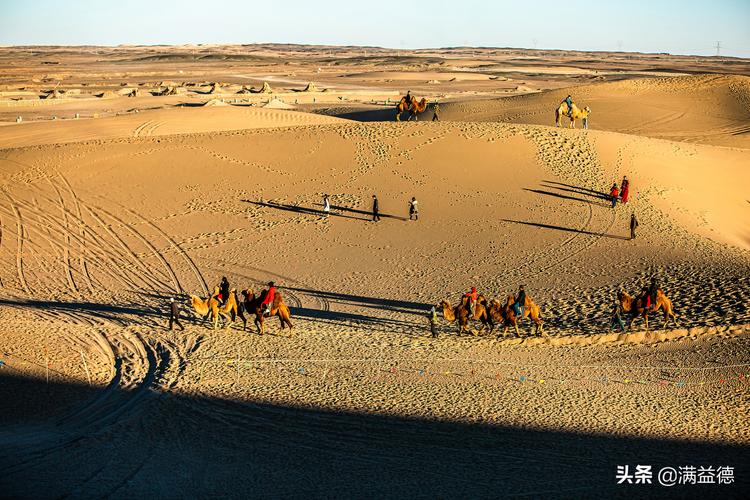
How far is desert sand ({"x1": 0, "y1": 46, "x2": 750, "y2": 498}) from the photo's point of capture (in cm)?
1331

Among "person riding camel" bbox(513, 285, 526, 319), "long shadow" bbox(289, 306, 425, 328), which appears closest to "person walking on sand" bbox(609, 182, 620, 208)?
"person riding camel" bbox(513, 285, 526, 319)

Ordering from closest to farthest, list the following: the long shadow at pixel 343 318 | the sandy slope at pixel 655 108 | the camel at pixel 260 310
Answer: the camel at pixel 260 310 → the long shadow at pixel 343 318 → the sandy slope at pixel 655 108

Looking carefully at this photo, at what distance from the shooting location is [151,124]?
46656 mm

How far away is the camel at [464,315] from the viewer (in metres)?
19.4

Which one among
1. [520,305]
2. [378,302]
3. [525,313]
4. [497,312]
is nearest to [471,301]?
[497,312]

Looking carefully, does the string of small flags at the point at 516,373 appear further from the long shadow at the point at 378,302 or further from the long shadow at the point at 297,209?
the long shadow at the point at 297,209

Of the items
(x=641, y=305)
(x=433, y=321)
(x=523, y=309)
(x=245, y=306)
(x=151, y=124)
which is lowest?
(x=245, y=306)

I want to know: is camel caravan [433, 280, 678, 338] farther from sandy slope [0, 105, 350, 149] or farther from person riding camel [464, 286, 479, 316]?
sandy slope [0, 105, 350, 149]

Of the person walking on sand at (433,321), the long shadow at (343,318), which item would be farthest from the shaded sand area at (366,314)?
the person walking on sand at (433,321)

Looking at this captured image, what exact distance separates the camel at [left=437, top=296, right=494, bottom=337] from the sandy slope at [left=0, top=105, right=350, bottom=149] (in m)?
28.5

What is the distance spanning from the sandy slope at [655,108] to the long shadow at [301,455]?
4065cm

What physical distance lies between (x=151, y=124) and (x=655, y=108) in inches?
1399

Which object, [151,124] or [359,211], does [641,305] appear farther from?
[151,124]

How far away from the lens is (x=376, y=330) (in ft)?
66.0
